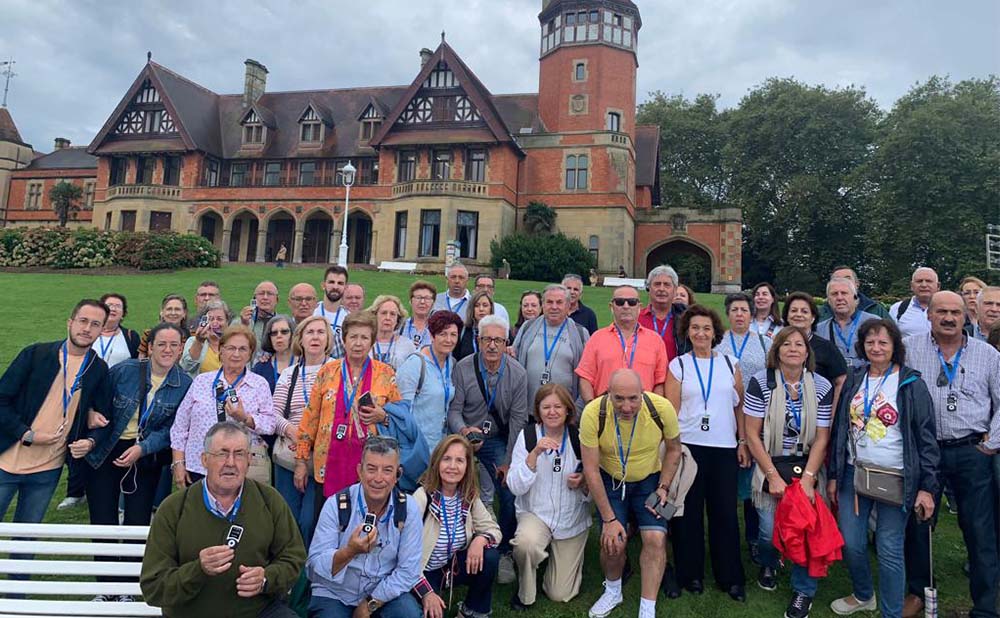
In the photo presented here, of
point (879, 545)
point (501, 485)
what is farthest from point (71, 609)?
point (879, 545)

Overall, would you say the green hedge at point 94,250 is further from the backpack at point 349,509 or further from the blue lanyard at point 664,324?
the backpack at point 349,509

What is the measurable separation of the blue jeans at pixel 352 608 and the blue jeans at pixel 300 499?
770mm

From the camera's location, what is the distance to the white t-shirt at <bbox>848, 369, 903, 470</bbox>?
4.28 m

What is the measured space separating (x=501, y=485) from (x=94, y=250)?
2578cm

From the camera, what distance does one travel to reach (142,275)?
75.0ft

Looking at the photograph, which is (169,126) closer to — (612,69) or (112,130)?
(112,130)

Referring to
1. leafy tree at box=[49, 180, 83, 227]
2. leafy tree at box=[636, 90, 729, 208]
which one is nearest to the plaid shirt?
leafy tree at box=[636, 90, 729, 208]

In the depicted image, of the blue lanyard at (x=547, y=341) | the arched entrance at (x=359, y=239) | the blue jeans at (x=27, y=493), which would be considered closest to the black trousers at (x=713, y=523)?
the blue lanyard at (x=547, y=341)

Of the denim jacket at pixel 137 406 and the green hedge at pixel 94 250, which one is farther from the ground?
the green hedge at pixel 94 250

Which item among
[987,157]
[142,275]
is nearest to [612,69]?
[987,157]

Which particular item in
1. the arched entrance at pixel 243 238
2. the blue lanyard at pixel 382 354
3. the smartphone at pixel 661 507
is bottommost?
the smartphone at pixel 661 507

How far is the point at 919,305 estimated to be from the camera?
250 inches

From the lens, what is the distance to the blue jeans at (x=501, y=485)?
198 inches

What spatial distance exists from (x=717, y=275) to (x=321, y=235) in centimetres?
2393
